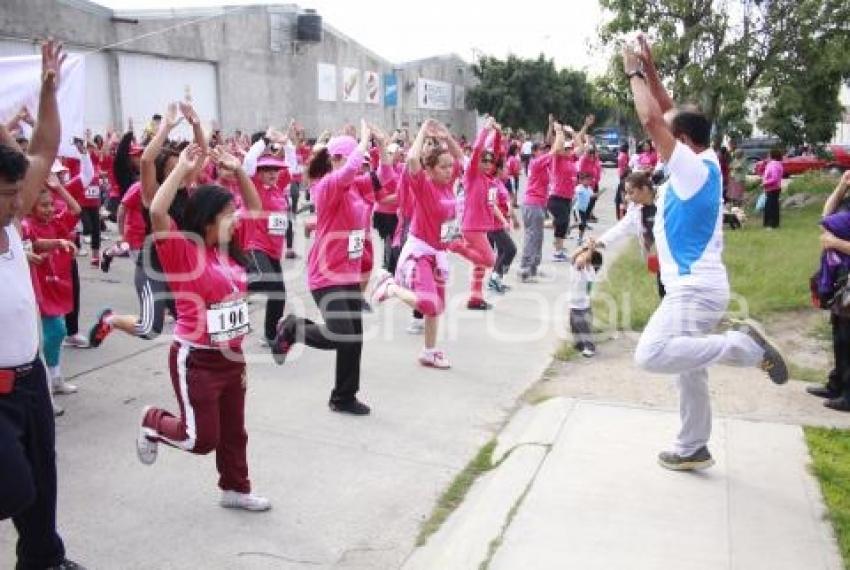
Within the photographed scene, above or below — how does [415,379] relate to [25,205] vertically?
below

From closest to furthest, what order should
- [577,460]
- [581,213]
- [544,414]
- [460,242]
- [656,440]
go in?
[577,460]
[656,440]
[544,414]
[460,242]
[581,213]

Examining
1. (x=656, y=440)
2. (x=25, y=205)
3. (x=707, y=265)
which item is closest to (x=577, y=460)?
(x=656, y=440)

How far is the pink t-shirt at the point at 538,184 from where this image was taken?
1098cm

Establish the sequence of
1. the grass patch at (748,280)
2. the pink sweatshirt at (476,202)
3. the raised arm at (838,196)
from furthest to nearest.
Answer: the pink sweatshirt at (476,202), the grass patch at (748,280), the raised arm at (838,196)

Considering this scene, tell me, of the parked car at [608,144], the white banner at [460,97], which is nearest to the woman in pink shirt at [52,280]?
the parked car at [608,144]

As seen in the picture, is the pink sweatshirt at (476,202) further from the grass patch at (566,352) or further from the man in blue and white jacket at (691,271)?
the man in blue and white jacket at (691,271)

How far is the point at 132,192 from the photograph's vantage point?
655cm

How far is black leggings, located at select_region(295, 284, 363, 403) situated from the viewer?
17.3 ft

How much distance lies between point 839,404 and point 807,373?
0.93 meters

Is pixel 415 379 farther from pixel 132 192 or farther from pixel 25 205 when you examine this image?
pixel 25 205

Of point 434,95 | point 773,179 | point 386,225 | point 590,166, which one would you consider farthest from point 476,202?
point 434,95

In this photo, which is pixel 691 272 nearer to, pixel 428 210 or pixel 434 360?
pixel 428 210

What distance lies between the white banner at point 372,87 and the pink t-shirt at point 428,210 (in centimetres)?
2756

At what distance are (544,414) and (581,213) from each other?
10.4 m
